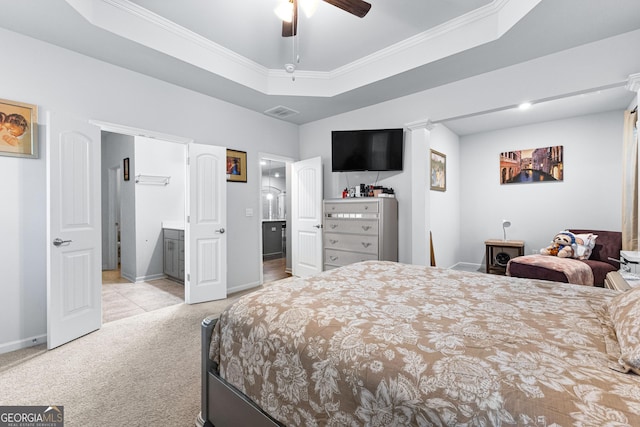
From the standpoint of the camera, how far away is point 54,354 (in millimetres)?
2391

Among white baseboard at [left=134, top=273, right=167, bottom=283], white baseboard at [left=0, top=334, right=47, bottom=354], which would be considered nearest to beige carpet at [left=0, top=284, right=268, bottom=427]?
white baseboard at [left=0, top=334, right=47, bottom=354]

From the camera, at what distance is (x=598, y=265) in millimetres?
3658

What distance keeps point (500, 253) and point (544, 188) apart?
1321 millimetres

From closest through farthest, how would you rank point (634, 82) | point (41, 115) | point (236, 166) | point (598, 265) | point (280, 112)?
point (634, 82)
point (41, 115)
point (598, 265)
point (236, 166)
point (280, 112)

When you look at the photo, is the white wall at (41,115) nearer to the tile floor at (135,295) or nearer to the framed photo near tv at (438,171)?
the tile floor at (135,295)

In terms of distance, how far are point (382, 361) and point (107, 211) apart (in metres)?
6.69

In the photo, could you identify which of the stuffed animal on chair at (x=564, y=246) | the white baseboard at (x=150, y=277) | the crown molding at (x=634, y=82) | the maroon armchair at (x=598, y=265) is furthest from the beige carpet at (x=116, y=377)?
the stuffed animal on chair at (x=564, y=246)

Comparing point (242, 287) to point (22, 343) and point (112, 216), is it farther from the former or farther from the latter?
point (112, 216)

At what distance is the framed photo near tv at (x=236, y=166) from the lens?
4.16 m

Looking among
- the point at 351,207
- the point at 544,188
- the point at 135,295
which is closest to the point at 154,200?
the point at 135,295

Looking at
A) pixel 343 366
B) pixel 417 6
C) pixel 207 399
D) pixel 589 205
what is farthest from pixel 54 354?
pixel 589 205

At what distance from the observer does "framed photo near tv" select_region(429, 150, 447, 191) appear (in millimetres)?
4781

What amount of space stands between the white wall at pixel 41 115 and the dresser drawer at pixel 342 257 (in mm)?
2320

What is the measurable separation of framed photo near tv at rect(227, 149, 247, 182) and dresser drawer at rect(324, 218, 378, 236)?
1.42 m
